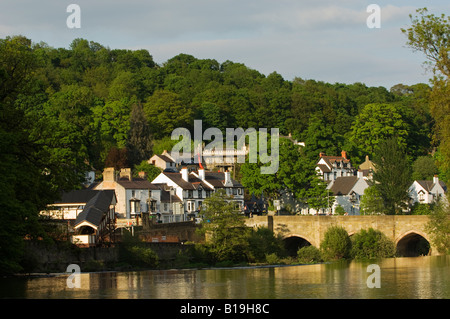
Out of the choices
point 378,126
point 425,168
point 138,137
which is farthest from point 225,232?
point 378,126

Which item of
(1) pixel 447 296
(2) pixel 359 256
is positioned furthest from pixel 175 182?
(1) pixel 447 296

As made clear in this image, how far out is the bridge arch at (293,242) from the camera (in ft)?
274

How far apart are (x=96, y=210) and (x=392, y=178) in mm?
44220

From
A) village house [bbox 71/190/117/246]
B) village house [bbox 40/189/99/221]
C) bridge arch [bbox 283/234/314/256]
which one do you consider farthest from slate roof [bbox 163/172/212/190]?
village house [bbox 71/190/117/246]

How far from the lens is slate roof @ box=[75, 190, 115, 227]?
63.2 m

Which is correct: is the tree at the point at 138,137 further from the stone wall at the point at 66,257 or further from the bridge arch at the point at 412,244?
the stone wall at the point at 66,257

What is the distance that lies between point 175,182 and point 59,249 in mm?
42221

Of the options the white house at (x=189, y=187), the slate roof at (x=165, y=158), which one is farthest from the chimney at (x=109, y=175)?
the slate roof at (x=165, y=158)

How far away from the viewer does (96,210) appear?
6512 centimetres

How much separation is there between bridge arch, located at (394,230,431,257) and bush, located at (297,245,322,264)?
8.80 m

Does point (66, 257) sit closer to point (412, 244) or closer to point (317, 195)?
point (412, 244)

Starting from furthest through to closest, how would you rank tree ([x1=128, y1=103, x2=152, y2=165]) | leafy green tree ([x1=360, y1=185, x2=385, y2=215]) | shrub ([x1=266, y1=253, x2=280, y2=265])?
tree ([x1=128, y1=103, x2=152, y2=165]) < leafy green tree ([x1=360, y1=185, x2=385, y2=215]) < shrub ([x1=266, y1=253, x2=280, y2=265])

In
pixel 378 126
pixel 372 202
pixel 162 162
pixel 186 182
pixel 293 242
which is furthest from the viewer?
pixel 378 126

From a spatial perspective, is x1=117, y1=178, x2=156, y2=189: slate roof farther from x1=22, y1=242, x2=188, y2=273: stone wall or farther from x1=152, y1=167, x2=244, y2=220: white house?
x1=22, y1=242, x2=188, y2=273: stone wall
